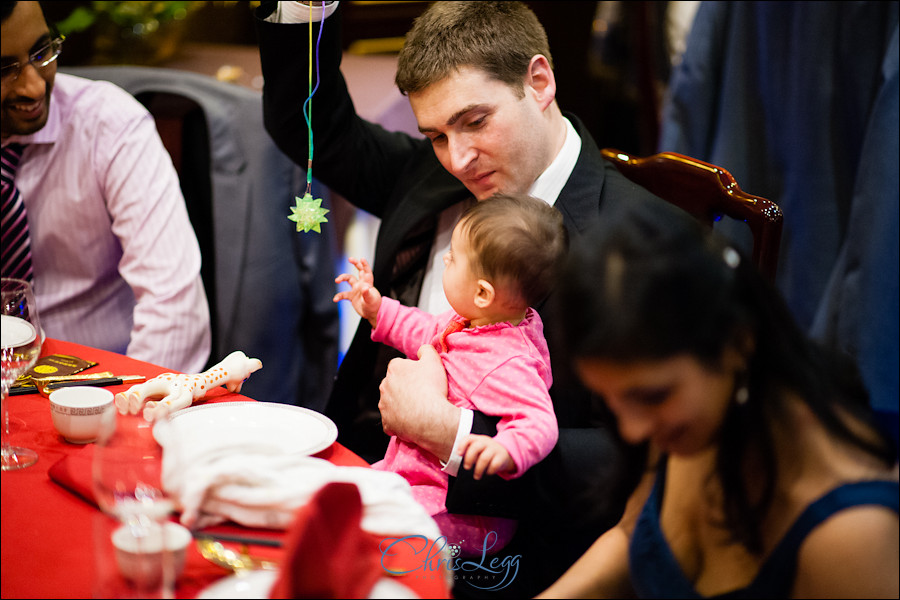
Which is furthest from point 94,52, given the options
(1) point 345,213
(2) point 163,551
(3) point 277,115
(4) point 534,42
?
(2) point 163,551

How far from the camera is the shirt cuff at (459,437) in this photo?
1.45 meters

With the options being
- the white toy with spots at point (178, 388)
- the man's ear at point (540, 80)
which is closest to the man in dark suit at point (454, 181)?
the man's ear at point (540, 80)

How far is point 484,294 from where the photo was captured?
4.99 feet

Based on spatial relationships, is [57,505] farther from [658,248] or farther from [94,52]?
[94,52]

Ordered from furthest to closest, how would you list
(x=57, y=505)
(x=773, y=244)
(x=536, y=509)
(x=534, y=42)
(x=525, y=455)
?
(x=534, y=42)
(x=773, y=244)
(x=536, y=509)
(x=525, y=455)
(x=57, y=505)

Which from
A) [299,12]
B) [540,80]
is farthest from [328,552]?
[299,12]

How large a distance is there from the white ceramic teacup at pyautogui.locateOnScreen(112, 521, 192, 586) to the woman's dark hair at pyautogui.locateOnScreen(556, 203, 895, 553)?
51 cm

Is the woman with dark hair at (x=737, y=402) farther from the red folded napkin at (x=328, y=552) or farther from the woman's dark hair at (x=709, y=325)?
the red folded napkin at (x=328, y=552)

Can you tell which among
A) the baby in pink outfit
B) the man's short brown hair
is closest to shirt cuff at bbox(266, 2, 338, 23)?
the man's short brown hair

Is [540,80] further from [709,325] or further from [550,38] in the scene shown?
[550,38]

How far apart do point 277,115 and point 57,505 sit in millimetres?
1236

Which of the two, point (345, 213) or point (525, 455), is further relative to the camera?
point (345, 213)

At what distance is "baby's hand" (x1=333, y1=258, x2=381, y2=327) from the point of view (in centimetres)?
169

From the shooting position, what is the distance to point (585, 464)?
1576 mm
